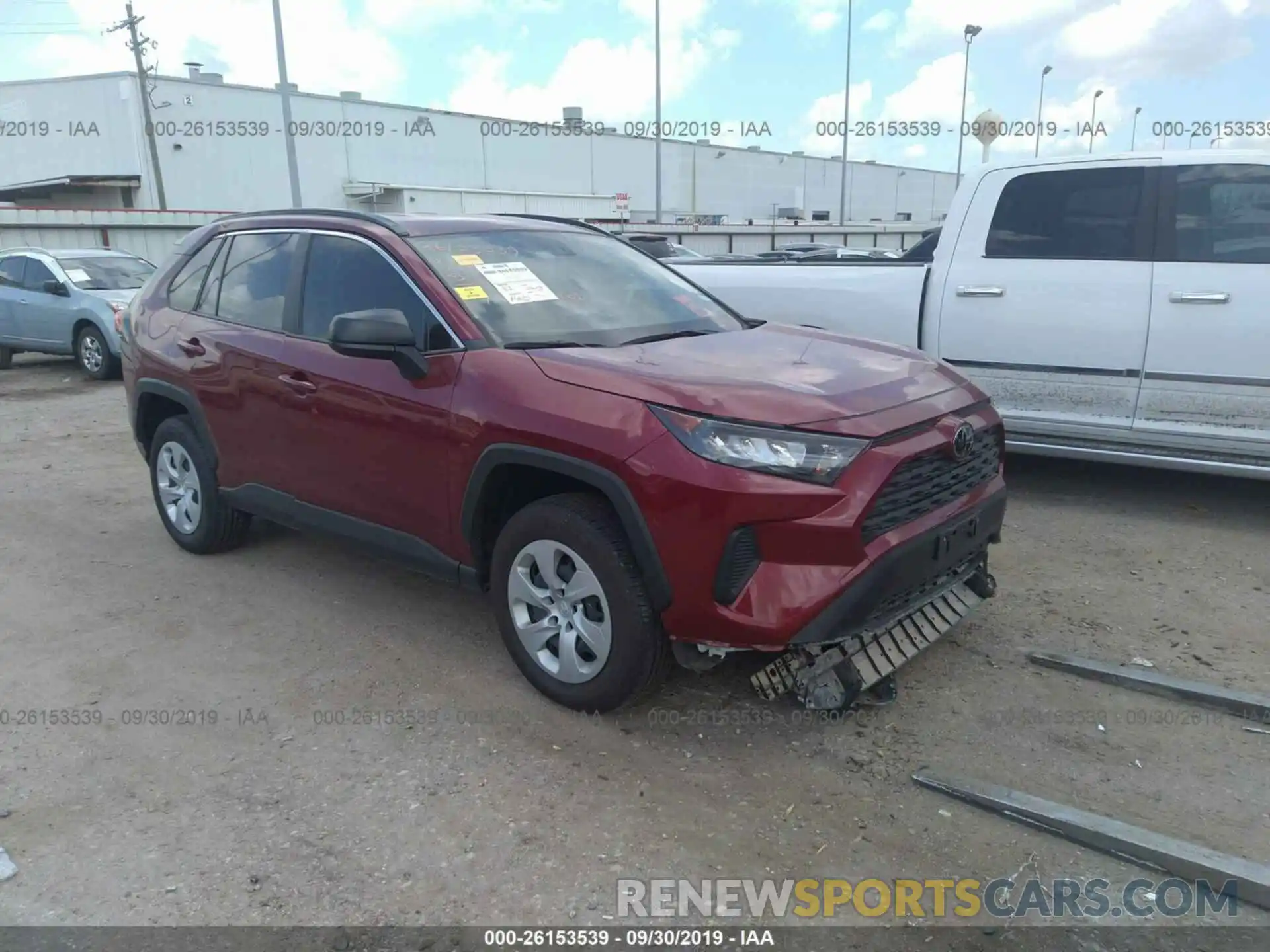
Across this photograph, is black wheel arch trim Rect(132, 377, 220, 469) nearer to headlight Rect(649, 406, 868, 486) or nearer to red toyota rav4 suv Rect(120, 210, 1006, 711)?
red toyota rav4 suv Rect(120, 210, 1006, 711)

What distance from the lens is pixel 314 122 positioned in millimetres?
46062

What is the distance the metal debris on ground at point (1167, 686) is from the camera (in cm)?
349

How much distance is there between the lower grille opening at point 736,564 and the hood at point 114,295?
37.6 ft

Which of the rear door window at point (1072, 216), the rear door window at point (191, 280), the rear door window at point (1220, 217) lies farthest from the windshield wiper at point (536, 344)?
the rear door window at point (1220, 217)

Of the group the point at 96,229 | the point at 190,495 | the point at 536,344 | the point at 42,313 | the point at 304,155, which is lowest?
the point at 190,495

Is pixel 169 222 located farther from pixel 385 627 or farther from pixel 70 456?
pixel 385 627

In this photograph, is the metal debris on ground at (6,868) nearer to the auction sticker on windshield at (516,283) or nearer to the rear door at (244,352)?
the rear door at (244,352)

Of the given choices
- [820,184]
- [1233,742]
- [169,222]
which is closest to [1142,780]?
[1233,742]

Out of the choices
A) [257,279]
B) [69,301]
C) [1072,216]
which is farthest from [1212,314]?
[69,301]

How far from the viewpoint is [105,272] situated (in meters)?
13.1

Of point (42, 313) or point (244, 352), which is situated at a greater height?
point (244, 352)

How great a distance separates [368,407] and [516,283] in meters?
0.79

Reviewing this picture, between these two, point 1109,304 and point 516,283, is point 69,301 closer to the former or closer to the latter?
point 516,283

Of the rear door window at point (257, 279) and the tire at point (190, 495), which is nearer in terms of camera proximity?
the rear door window at point (257, 279)
